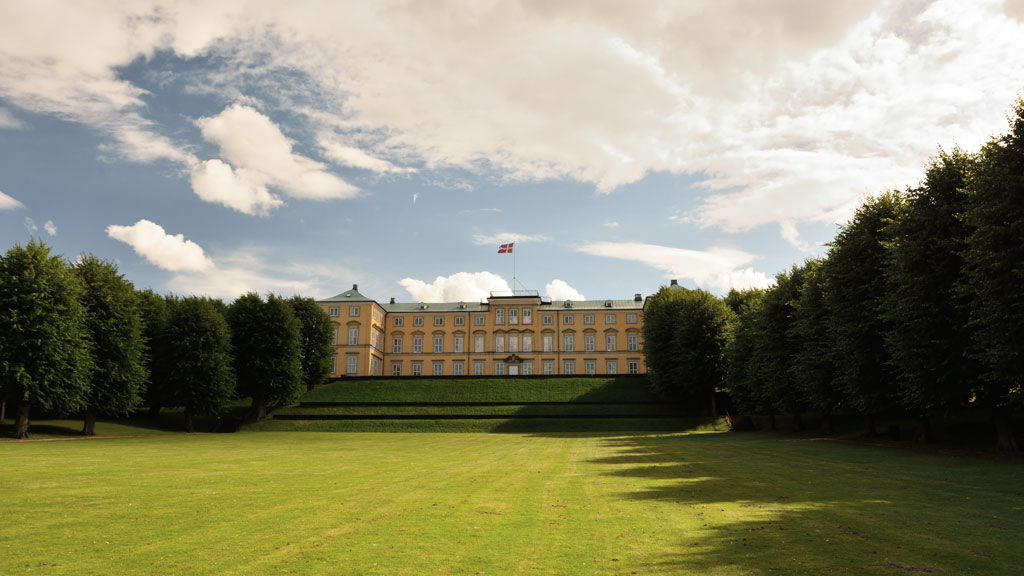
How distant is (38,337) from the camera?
4131cm

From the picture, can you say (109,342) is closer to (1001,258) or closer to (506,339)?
(1001,258)

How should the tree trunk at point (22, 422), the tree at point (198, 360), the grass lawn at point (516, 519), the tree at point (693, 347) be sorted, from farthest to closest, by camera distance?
1. the tree at point (693, 347)
2. the tree at point (198, 360)
3. the tree trunk at point (22, 422)
4. the grass lawn at point (516, 519)

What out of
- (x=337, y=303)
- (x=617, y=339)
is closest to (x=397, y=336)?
(x=337, y=303)

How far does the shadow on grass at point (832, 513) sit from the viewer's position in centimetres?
909

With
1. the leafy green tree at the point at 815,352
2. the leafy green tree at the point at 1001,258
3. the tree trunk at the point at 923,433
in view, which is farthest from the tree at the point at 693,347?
the leafy green tree at the point at 1001,258

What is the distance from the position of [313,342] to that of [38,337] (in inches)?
1371

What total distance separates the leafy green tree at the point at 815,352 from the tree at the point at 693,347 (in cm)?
1631

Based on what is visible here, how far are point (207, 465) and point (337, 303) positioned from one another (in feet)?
265

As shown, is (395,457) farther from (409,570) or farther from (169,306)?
(169,306)

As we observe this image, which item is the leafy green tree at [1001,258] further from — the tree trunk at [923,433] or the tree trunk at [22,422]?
the tree trunk at [22,422]

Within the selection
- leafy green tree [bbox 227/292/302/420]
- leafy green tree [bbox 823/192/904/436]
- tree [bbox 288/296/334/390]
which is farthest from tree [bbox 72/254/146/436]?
leafy green tree [bbox 823/192/904/436]

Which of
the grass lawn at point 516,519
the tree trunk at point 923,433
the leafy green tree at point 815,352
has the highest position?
the leafy green tree at point 815,352

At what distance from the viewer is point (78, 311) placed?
4466cm

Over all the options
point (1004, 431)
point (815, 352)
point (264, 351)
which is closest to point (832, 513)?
point (1004, 431)
